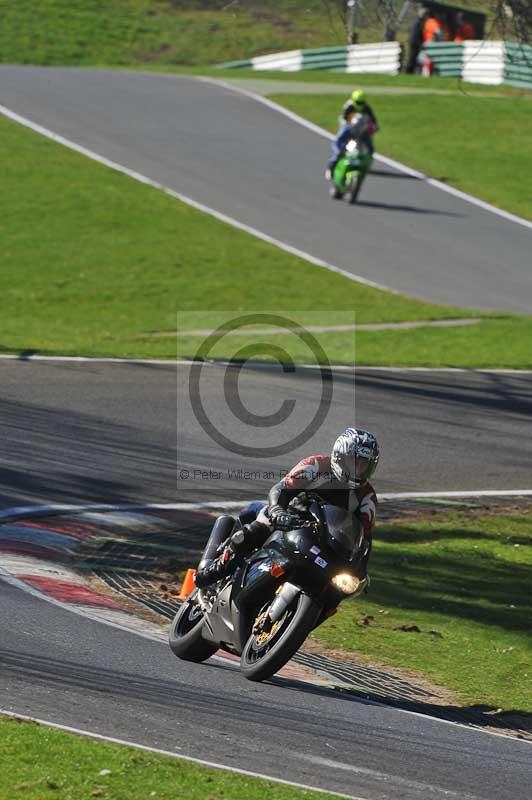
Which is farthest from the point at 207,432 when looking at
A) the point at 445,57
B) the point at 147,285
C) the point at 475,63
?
the point at 445,57

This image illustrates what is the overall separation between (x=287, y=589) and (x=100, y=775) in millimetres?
2402

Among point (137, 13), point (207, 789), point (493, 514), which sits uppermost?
point (137, 13)

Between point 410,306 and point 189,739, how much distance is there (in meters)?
19.2

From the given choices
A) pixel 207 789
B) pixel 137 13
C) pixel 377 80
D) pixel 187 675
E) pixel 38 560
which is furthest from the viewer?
pixel 137 13

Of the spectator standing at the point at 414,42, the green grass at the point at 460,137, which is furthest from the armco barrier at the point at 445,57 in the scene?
the green grass at the point at 460,137

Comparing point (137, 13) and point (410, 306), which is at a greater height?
point (137, 13)

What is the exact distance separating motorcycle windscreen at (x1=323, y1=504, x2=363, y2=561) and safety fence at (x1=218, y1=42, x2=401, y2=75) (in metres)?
40.4

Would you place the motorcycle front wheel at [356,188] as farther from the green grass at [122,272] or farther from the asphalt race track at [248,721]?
the asphalt race track at [248,721]

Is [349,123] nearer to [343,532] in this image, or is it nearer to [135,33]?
[343,532]

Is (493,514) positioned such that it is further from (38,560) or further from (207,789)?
(207,789)

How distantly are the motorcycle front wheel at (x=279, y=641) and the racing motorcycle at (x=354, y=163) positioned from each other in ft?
76.4

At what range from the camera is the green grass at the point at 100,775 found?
237 inches

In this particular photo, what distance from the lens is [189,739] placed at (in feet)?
23.3

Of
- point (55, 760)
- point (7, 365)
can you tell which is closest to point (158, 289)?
point (7, 365)
